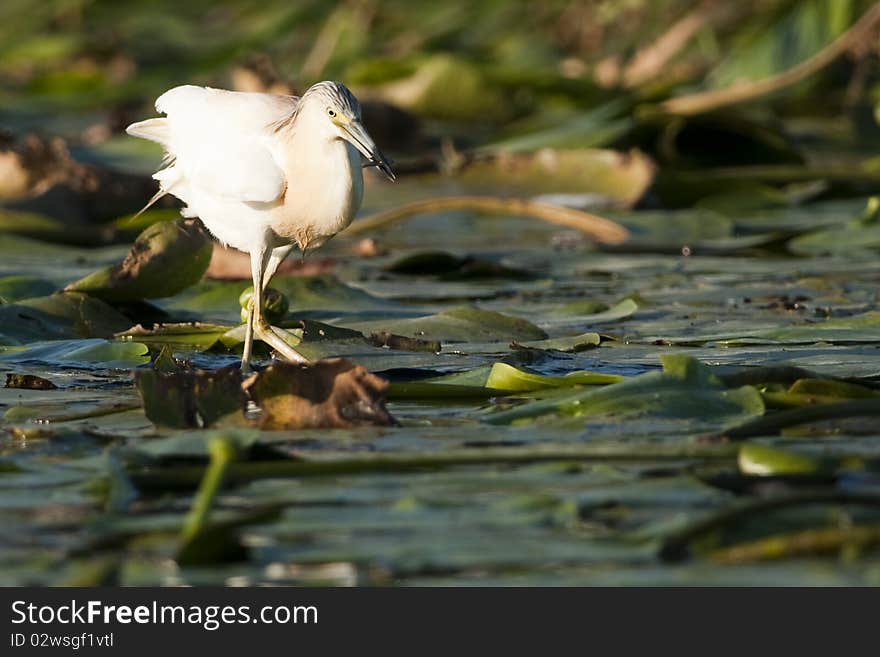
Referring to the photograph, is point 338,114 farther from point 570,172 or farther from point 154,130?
point 570,172

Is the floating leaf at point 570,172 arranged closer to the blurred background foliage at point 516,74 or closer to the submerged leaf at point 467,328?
the blurred background foliage at point 516,74

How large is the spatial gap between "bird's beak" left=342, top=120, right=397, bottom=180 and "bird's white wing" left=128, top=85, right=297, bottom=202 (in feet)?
0.93

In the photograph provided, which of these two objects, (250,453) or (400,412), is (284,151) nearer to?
(400,412)

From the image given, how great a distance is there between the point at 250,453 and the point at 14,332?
62.8 inches

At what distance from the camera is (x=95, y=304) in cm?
452

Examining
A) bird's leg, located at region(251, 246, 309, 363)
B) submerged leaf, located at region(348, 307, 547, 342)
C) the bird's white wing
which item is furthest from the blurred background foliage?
bird's leg, located at region(251, 246, 309, 363)

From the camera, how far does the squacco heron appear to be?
3951 mm

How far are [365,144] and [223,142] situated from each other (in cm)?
55

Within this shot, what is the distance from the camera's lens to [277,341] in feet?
13.5

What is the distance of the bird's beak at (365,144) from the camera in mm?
3783

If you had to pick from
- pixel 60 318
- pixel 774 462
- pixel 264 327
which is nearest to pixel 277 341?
pixel 264 327

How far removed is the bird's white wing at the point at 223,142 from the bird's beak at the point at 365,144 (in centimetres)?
28

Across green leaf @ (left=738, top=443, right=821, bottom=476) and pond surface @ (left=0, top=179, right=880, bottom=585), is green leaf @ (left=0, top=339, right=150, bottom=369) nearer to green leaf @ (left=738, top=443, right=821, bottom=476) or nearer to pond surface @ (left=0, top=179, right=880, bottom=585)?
pond surface @ (left=0, top=179, right=880, bottom=585)
